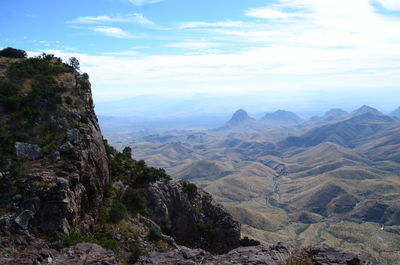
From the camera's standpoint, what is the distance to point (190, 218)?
39719mm

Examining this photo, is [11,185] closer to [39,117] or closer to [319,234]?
[39,117]

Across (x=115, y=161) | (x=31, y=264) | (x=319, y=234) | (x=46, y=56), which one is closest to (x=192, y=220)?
(x=115, y=161)

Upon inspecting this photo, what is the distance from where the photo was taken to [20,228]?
67.0 ft

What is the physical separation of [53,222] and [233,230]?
80.1 feet

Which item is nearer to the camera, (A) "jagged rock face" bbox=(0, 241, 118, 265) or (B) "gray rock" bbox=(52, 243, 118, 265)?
(A) "jagged rock face" bbox=(0, 241, 118, 265)

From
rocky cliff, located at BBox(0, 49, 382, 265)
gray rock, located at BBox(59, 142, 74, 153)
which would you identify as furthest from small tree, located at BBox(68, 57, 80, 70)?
gray rock, located at BBox(59, 142, 74, 153)

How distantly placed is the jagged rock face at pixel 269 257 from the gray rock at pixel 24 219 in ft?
24.8

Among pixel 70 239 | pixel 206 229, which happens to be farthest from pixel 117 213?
pixel 206 229

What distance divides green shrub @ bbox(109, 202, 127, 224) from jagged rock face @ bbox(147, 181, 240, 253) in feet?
18.3

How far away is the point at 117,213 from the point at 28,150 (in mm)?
9184

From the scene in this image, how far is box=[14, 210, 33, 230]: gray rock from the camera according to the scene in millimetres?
20547

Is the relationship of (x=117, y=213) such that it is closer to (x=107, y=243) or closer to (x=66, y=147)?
(x=107, y=243)

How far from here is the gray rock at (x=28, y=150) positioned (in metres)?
26.3

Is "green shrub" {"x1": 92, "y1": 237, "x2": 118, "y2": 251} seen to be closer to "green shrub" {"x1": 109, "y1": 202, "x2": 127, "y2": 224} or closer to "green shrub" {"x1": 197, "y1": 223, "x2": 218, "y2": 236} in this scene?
"green shrub" {"x1": 109, "y1": 202, "x2": 127, "y2": 224}
